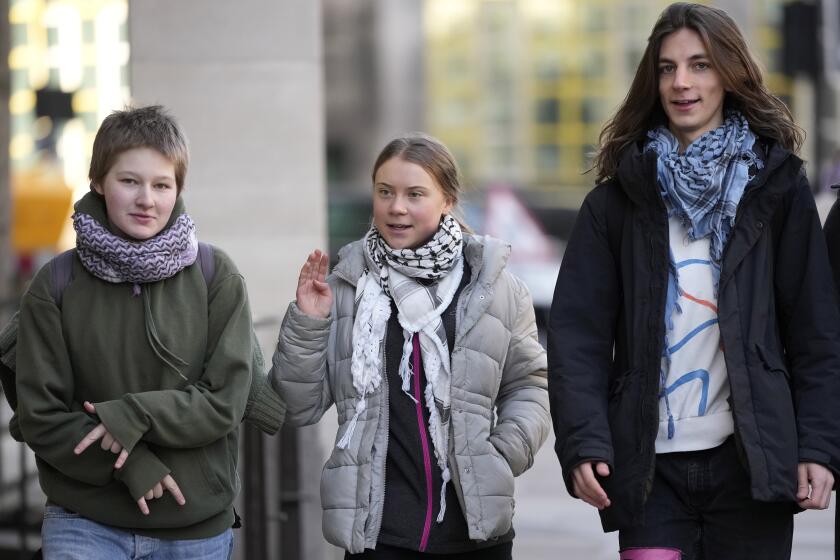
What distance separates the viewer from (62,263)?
393 centimetres

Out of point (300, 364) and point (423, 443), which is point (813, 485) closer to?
point (423, 443)

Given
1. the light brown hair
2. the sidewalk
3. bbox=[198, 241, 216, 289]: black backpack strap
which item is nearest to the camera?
bbox=[198, 241, 216, 289]: black backpack strap

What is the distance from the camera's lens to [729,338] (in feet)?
12.1

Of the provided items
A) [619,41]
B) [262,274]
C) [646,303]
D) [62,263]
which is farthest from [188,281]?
[619,41]

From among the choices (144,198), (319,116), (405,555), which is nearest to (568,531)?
(319,116)

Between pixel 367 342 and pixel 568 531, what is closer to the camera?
pixel 367 342

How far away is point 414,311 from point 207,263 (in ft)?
1.97

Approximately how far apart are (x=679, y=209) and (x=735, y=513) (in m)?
0.80

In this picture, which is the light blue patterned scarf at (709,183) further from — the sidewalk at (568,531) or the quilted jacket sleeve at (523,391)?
the sidewalk at (568,531)

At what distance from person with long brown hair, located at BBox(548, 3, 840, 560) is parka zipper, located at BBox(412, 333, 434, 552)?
1.38ft

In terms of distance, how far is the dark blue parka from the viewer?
3650mm

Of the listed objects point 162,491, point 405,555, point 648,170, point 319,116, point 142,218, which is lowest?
point 405,555

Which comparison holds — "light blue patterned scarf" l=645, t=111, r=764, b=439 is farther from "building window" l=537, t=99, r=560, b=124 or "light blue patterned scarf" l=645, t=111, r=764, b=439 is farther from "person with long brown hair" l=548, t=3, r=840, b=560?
"building window" l=537, t=99, r=560, b=124

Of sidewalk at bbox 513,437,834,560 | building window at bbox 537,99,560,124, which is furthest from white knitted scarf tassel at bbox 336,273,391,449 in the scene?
building window at bbox 537,99,560,124
